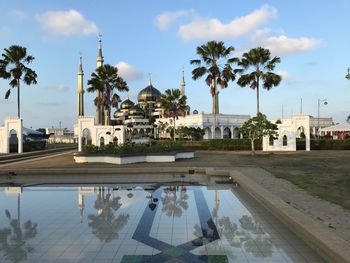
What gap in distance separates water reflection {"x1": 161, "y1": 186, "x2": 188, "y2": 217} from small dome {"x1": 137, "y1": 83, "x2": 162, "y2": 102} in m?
110

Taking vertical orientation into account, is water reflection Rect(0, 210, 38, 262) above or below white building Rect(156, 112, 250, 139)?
below

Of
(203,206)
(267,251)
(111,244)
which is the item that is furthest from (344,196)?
(111,244)

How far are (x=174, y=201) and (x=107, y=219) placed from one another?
10.5ft

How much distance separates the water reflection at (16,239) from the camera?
21.9ft

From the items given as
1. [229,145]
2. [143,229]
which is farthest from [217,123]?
[143,229]

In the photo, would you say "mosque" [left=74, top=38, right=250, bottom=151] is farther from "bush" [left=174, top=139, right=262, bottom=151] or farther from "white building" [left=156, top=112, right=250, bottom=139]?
"bush" [left=174, top=139, right=262, bottom=151]

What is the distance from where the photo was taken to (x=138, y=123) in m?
75.4

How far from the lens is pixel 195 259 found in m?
6.38

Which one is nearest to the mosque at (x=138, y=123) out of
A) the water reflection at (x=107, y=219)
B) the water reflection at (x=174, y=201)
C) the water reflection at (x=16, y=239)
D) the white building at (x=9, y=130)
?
the white building at (x=9, y=130)

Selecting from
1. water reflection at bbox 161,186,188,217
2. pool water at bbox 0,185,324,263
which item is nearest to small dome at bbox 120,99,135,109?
water reflection at bbox 161,186,188,217

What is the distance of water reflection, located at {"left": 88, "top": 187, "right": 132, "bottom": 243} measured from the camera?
8.06 metres

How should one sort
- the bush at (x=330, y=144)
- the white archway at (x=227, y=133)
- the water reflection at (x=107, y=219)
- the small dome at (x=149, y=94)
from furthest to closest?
the small dome at (x=149, y=94) → the white archway at (x=227, y=133) → the bush at (x=330, y=144) → the water reflection at (x=107, y=219)

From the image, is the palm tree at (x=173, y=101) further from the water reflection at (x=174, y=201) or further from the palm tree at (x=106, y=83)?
the water reflection at (x=174, y=201)

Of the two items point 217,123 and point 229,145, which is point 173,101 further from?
point 229,145
